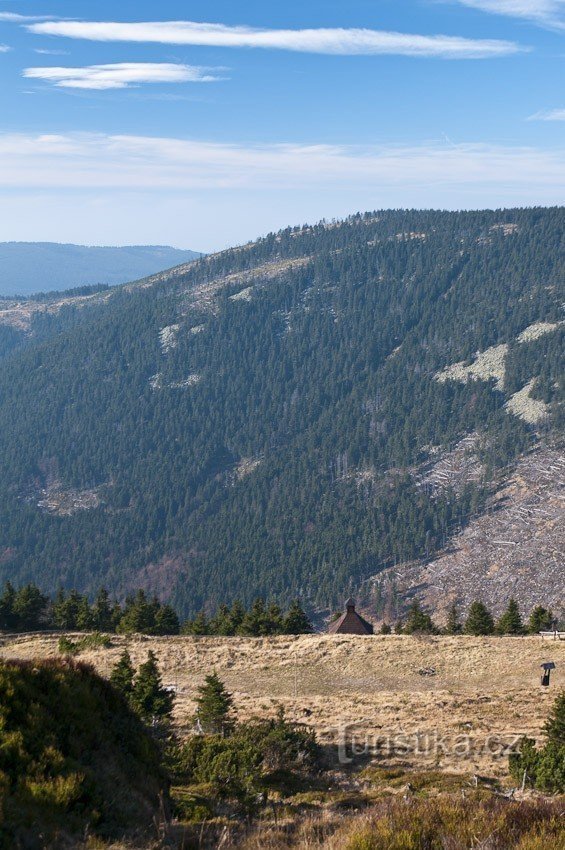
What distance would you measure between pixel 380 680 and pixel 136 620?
2821 centimetres

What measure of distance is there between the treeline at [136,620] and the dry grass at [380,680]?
27.6ft

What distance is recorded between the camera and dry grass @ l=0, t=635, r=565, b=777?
28.7 meters

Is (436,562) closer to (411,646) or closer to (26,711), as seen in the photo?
(411,646)

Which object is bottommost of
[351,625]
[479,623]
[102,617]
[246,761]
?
[102,617]

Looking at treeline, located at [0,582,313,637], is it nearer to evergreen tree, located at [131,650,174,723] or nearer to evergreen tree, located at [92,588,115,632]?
evergreen tree, located at [92,588,115,632]

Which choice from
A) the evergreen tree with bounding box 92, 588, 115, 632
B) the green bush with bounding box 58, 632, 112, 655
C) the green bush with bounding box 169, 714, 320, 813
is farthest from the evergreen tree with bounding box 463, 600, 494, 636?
the green bush with bounding box 169, 714, 320, 813

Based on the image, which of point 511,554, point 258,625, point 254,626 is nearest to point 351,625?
point 258,625

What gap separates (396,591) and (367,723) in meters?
134

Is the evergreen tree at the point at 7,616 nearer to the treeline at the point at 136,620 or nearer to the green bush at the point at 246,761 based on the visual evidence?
the treeline at the point at 136,620

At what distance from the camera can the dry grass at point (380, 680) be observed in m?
28.7

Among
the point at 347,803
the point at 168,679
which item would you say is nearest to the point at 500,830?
the point at 347,803

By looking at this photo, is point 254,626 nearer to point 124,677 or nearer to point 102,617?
point 102,617

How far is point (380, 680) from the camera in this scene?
42.8 m

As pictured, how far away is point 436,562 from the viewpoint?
563 ft
